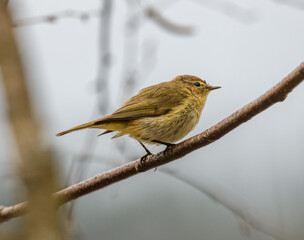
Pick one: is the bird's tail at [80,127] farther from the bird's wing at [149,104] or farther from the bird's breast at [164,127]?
the bird's breast at [164,127]

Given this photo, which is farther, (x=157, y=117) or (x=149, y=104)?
(x=149, y=104)

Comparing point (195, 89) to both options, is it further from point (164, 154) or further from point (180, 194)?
point (164, 154)

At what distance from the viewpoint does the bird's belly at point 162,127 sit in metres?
4.81

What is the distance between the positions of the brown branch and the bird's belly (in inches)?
31.5

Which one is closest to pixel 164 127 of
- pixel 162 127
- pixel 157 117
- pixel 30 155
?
pixel 162 127

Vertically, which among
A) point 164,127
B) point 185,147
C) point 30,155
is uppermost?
point 30,155

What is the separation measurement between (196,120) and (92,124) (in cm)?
131

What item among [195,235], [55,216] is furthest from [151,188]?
[55,216]

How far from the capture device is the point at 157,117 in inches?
194

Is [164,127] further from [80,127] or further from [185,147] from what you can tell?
[185,147]

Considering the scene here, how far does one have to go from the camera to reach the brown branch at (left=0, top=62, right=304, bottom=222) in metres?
2.74

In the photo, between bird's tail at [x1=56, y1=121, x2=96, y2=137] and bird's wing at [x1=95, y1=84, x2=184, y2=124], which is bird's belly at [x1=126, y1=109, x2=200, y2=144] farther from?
bird's tail at [x1=56, y1=121, x2=96, y2=137]

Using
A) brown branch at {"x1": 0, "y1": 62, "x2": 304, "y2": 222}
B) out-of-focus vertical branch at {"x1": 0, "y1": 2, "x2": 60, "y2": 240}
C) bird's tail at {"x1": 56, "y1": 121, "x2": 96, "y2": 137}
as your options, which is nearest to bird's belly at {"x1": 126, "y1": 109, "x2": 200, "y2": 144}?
bird's tail at {"x1": 56, "y1": 121, "x2": 96, "y2": 137}

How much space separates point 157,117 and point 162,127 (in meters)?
0.16
